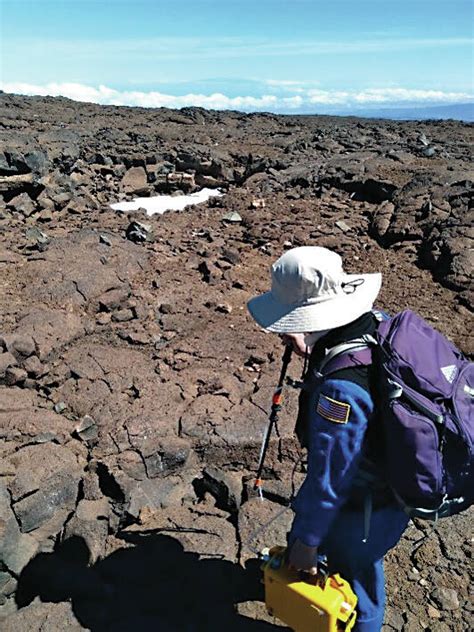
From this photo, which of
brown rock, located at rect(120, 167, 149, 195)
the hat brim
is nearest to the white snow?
brown rock, located at rect(120, 167, 149, 195)

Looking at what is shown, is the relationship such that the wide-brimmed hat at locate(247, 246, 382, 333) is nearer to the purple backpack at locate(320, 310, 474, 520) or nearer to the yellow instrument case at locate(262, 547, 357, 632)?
the purple backpack at locate(320, 310, 474, 520)

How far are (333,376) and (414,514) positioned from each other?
2.08 ft

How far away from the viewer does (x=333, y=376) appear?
213 centimetres

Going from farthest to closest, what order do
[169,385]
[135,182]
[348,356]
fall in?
[135,182] < [169,385] < [348,356]

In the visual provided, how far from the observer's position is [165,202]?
41.4ft

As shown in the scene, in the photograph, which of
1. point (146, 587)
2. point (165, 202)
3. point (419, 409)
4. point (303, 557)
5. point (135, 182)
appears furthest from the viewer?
point (135, 182)

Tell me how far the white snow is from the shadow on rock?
28.4 feet

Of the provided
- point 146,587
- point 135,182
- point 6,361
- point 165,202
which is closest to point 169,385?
point 6,361

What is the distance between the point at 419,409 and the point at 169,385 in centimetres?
333

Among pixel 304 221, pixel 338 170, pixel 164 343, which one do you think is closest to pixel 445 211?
pixel 304 221

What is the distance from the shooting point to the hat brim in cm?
221

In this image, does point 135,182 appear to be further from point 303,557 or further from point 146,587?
point 303,557

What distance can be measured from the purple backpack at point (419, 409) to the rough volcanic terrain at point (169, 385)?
95cm

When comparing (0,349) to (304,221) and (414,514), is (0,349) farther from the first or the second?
(304,221)
